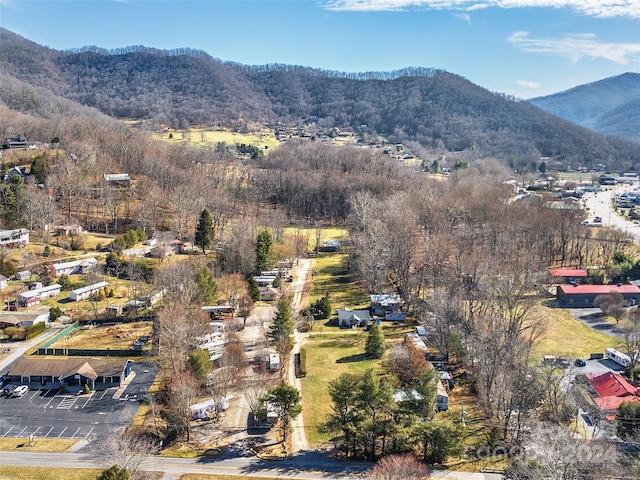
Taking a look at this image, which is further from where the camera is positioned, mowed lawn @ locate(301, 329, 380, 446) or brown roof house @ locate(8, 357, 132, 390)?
brown roof house @ locate(8, 357, 132, 390)

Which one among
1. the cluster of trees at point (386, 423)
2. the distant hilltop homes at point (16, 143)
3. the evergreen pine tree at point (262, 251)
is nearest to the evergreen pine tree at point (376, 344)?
the cluster of trees at point (386, 423)

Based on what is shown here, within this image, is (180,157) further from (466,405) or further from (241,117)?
(241,117)

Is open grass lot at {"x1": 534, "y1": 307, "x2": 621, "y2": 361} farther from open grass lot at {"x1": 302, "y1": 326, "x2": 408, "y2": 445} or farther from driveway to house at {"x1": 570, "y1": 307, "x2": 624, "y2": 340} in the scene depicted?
open grass lot at {"x1": 302, "y1": 326, "x2": 408, "y2": 445}

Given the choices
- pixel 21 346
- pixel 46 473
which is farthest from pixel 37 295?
pixel 46 473

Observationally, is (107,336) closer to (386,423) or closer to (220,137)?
(386,423)

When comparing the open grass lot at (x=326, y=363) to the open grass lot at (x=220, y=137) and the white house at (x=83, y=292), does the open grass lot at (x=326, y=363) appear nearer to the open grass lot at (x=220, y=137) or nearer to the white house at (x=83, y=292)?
the white house at (x=83, y=292)

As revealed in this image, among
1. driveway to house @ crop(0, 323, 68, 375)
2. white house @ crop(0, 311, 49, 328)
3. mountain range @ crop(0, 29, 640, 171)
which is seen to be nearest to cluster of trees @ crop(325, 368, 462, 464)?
driveway to house @ crop(0, 323, 68, 375)
